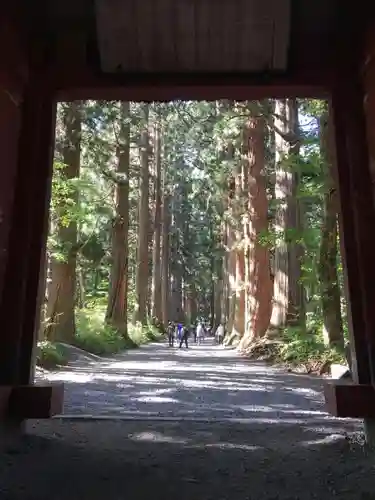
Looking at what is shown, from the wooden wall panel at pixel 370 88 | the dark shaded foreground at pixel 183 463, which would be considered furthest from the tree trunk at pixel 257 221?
the wooden wall panel at pixel 370 88

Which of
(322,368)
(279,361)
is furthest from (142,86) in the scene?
(279,361)

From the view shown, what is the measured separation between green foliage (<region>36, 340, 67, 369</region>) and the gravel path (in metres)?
6.00

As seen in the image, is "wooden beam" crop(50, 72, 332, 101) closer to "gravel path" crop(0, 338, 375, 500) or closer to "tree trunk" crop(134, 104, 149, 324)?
"gravel path" crop(0, 338, 375, 500)

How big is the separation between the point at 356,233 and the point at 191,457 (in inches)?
82.9

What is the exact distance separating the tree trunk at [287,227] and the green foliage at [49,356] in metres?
6.51

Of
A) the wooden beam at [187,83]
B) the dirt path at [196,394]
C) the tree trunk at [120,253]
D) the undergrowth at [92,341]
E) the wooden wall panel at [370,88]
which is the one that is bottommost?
the dirt path at [196,394]

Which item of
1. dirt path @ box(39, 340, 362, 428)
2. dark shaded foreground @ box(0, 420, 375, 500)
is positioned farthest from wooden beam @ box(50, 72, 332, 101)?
dirt path @ box(39, 340, 362, 428)

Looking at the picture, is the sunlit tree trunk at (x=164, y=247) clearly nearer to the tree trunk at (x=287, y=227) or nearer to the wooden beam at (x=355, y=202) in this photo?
the tree trunk at (x=287, y=227)

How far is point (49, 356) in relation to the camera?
13.6 metres

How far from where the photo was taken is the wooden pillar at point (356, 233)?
4.18 meters

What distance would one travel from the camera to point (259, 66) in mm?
4605

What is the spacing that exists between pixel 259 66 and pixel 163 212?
39.4 metres

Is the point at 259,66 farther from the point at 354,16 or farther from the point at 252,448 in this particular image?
the point at 252,448

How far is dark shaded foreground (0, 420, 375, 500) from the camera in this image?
3.12 m
